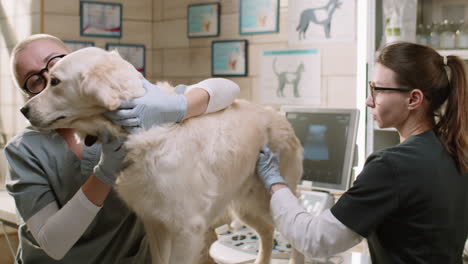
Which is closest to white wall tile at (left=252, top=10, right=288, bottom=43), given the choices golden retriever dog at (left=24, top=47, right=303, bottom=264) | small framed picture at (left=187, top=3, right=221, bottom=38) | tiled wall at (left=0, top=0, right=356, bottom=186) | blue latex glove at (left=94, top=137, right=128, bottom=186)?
tiled wall at (left=0, top=0, right=356, bottom=186)

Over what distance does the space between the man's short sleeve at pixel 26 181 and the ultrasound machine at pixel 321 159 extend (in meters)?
0.95

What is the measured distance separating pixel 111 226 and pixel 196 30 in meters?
2.66

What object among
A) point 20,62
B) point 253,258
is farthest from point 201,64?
point 20,62

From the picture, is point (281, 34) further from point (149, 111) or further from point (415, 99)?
point (149, 111)

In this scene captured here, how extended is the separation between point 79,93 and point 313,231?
0.70 m

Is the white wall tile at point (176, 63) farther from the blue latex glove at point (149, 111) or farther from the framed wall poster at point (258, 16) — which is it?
the blue latex glove at point (149, 111)

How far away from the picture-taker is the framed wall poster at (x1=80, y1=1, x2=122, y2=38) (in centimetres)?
355

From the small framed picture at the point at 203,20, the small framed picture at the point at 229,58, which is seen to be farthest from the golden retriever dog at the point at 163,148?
the small framed picture at the point at 203,20

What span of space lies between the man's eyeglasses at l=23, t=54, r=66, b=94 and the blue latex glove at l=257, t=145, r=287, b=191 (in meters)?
0.67

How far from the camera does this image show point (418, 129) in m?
1.22

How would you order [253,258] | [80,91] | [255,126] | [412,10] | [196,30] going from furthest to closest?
[196,30]
[412,10]
[253,258]
[255,126]
[80,91]

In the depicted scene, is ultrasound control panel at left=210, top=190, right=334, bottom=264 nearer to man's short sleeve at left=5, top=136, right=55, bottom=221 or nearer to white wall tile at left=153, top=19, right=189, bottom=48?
man's short sleeve at left=5, top=136, right=55, bottom=221

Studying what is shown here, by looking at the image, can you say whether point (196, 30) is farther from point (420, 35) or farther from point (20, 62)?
point (20, 62)

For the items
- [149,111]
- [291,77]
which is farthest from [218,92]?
[291,77]
